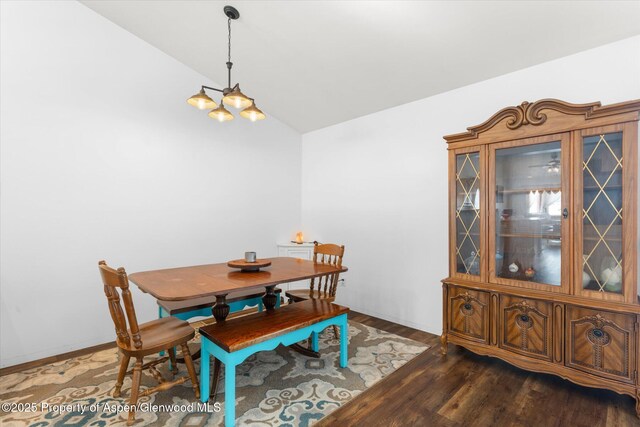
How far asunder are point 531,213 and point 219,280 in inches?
95.4

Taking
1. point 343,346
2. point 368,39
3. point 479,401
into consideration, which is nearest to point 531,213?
point 479,401

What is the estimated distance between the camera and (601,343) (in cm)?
Answer: 195

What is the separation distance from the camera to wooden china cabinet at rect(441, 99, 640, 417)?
1.90 m

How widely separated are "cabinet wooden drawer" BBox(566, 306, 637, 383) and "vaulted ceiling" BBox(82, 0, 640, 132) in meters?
1.97

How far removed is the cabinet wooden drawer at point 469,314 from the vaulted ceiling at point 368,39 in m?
1.97

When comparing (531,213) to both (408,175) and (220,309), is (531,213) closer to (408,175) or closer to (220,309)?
(408,175)

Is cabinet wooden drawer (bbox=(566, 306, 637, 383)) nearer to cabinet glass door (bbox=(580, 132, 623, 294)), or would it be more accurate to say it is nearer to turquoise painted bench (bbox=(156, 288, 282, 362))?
cabinet glass door (bbox=(580, 132, 623, 294))

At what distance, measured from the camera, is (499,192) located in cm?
247

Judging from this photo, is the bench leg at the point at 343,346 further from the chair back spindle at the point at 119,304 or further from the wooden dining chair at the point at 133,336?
the chair back spindle at the point at 119,304

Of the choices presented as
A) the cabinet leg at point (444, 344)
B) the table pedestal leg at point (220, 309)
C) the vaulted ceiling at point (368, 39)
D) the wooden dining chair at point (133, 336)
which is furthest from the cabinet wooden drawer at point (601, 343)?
the wooden dining chair at point (133, 336)

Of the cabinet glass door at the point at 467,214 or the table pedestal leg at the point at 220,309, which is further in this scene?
the cabinet glass door at the point at 467,214

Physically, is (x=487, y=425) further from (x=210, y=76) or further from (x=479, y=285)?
(x=210, y=76)

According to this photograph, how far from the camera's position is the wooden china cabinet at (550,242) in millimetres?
1904

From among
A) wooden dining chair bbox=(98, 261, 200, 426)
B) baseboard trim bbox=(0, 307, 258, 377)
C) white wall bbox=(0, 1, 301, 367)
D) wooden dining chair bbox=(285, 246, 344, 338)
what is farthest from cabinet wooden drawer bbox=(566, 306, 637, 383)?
baseboard trim bbox=(0, 307, 258, 377)
